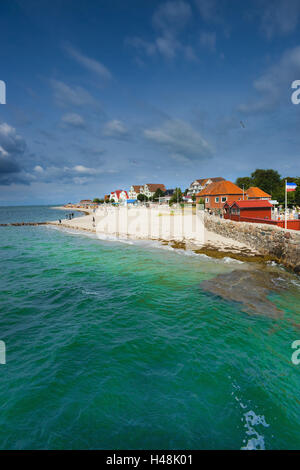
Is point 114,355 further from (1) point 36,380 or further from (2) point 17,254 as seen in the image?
(2) point 17,254

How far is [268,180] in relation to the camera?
92688 millimetres

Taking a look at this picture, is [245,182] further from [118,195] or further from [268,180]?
[118,195]

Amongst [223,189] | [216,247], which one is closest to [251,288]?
[216,247]

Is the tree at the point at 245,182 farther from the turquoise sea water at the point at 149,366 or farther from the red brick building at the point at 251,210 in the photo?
the turquoise sea water at the point at 149,366

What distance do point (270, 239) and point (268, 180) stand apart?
84194 mm

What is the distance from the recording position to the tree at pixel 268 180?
9144 centimetres

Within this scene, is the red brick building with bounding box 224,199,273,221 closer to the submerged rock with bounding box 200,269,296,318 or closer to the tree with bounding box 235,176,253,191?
the submerged rock with bounding box 200,269,296,318

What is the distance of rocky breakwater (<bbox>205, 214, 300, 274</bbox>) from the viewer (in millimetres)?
18453

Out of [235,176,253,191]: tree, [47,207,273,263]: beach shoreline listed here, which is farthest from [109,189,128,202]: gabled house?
[47,207,273,263]: beach shoreline

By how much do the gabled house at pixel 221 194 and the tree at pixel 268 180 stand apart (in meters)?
43.2

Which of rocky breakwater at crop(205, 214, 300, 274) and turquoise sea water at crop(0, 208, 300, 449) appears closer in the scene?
turquoise sea water at crop(0, 208, 300, 449)

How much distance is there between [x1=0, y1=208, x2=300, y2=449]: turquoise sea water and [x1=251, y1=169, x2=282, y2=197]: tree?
89.8 metres

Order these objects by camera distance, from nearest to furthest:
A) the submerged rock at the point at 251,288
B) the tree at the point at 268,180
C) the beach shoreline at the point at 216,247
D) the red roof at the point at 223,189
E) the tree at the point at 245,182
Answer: the submerged rock at the point at 251,288 < the beach shoreline at the point at 216,247 < the red roof at the point at 223,189 < the tree at the point at 268,180 < the tree at the point at 245,182

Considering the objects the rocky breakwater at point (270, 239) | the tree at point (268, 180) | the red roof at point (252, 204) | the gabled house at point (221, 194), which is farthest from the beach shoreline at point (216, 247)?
the tree at point (268, 180)
